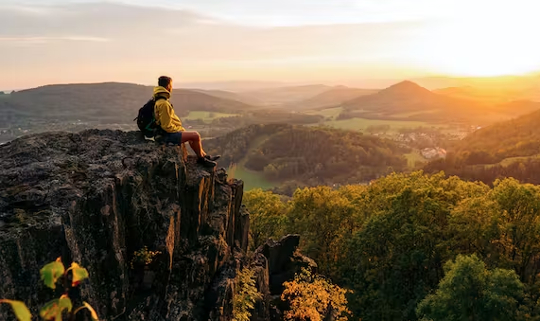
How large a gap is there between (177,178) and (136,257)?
3.41 meters

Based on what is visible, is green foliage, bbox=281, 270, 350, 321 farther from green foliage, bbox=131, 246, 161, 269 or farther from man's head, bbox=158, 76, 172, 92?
man's head, bbox=158, 76, 172, 92

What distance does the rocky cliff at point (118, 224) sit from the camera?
9680mm

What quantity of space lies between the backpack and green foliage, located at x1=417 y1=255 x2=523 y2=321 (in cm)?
1960

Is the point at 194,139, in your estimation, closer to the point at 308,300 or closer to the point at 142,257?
the point at 142,257

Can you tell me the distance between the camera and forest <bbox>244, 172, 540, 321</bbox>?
22625 millimetres

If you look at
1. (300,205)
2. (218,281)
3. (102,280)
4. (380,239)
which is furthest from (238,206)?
(300,205)

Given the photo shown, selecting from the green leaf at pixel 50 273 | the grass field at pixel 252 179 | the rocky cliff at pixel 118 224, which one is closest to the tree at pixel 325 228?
the rocky cliff at pixel 118 224

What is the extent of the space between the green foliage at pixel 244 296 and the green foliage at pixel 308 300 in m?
4.48

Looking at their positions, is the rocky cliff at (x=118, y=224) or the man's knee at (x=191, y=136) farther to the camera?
the man's knee at (x=191, y=136)

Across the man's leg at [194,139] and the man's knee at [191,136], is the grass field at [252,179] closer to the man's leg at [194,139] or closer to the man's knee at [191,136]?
the man's leg at [194,139]

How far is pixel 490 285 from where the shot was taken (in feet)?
72.9

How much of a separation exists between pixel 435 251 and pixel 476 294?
651 cm

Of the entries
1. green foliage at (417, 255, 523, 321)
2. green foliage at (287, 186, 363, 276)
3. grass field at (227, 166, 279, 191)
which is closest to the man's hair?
green foliage at (417, 255, 523, 321)

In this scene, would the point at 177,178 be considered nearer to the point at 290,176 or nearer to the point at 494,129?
the point at 290,176
